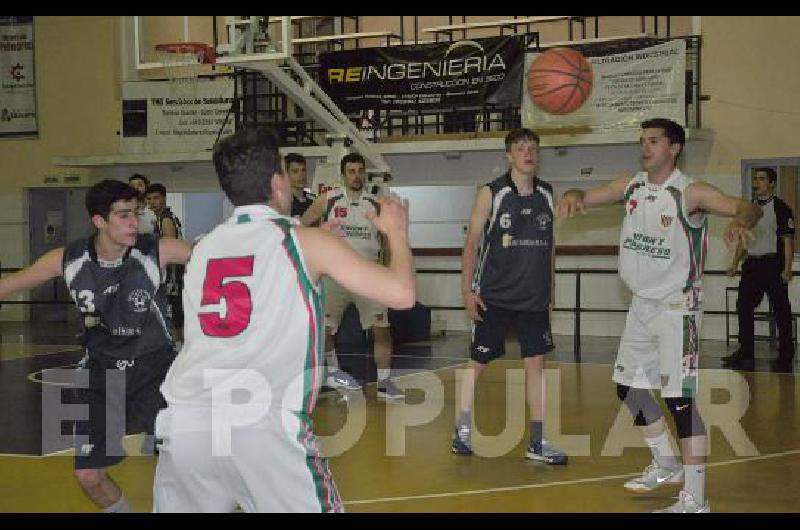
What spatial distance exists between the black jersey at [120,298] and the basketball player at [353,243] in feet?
15.6

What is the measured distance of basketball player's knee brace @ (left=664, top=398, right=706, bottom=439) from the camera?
6.19 metres

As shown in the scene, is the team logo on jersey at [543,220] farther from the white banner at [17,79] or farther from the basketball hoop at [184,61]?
the white banner at [17,79]

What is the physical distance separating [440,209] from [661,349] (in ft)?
41.7

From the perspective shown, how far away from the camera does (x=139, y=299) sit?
17.7 ft

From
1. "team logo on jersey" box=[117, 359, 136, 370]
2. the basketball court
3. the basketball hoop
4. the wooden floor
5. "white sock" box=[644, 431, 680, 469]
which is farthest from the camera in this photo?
the basketball hoop

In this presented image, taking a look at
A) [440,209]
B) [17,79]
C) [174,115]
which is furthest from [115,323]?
[17,79]

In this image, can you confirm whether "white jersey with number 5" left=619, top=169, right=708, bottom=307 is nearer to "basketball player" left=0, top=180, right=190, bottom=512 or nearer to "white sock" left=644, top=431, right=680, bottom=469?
"white sock" left=644, top=431, right=680, bottom=469

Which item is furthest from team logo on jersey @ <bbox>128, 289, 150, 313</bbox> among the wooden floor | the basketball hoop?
the basketball hoop

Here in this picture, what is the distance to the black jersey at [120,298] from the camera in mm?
5324

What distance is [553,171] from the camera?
17188 mm

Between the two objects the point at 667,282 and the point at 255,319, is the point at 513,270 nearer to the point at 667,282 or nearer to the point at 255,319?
the point at 667,282

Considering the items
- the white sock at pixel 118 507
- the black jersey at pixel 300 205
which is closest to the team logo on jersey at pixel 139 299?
the white sock at pixel 118 507

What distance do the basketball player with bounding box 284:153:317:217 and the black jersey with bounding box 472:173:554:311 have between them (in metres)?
3.09
